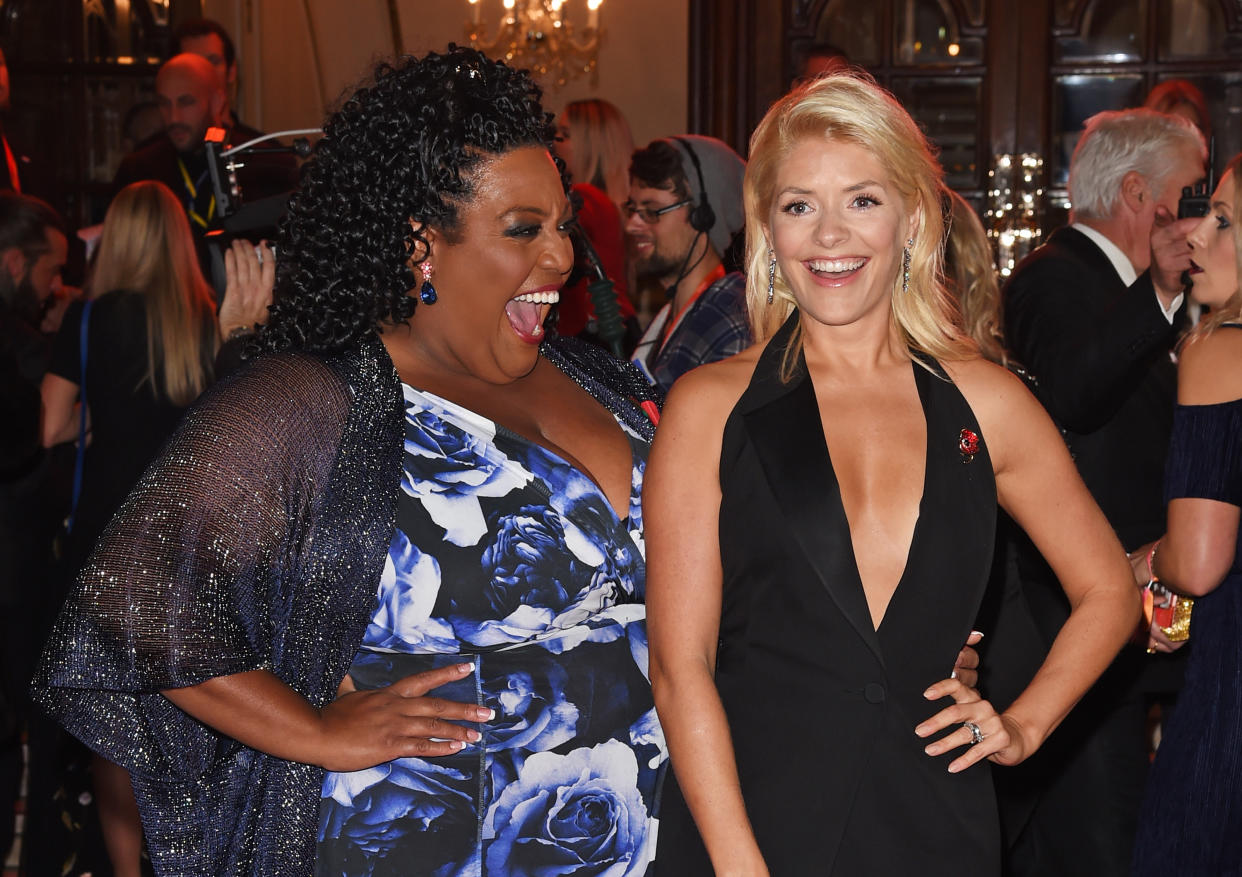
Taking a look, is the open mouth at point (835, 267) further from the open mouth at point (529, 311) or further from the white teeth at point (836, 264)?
the open mouth at point (529, 311)

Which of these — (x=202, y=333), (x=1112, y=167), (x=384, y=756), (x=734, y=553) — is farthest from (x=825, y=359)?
(x=202, y=333)

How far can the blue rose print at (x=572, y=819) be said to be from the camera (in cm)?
183

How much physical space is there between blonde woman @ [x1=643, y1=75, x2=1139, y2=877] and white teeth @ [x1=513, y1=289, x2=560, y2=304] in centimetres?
36

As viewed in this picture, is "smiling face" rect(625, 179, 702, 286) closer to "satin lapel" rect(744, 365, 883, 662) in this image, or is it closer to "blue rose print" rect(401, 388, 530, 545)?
"blue rose print" rect(401, 388, 530, 545)

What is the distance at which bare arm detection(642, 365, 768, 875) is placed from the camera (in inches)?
63.7

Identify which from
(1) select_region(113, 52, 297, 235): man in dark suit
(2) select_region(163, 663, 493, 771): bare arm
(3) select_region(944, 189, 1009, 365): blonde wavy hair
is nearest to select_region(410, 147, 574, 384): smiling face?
(2) select_region(163, 663, 493, 771): bare arm

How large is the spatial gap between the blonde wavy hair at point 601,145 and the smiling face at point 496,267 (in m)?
3.57

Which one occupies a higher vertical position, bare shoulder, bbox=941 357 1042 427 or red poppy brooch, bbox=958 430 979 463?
bare shoulder, bbox=941 357 1042 427

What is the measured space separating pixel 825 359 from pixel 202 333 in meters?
2.57

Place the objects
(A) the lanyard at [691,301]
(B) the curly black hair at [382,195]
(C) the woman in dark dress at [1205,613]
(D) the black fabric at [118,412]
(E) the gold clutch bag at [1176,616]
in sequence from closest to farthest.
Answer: (B) the curly black hair at [382,195], (C) the woman in dark dress at [1205,613], (E) the gold clutch bag at [1176,616], (D) the black fabric at [118,412], (A) the lanyard at [691,301]

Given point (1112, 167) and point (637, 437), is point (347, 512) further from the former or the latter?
point (1112, 167)

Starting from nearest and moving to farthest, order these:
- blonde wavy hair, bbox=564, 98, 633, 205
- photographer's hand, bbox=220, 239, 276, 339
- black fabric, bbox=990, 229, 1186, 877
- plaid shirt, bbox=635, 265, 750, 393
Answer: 1. photographer's hand, bbox=220, 239, 276, 339
2. black fabric, bbox=990, 229, 1186, 877
3. plaid shirt, bbox=635, 265, 750, 393
4. blonde wavy hair, bbox=564, 98, 633, 205

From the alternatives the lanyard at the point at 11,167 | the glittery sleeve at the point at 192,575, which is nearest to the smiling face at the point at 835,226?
the glittery sleeve at the point at 192,575

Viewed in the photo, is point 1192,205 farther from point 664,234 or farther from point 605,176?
point 605,176
